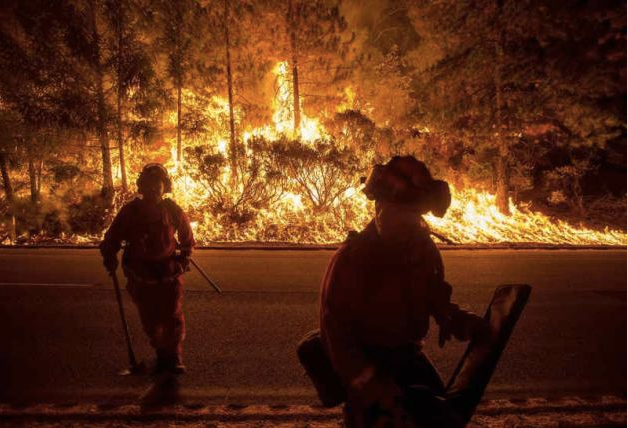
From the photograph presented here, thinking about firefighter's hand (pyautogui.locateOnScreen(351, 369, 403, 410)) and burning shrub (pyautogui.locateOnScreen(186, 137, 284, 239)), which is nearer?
firefighter's hand (pyautogui.locateOnScreen(351, 369, 403, 410))

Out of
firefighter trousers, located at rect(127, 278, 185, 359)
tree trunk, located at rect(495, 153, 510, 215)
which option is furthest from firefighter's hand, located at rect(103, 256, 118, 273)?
tree trunk, located at rect(495, 153, 510, 215)

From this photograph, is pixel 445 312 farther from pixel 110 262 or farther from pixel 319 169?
pixel 319 169

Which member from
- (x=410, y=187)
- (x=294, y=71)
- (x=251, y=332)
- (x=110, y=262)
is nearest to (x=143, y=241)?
(x=110, y=262)

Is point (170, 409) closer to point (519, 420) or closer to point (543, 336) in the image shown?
point (519, 420)

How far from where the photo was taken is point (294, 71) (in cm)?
1831

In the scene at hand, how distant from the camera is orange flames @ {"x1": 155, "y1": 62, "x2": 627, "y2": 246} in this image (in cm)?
1430

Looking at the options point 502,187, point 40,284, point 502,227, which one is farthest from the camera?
point 502,187

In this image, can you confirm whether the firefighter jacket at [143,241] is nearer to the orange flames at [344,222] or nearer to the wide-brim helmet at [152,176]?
the wide-brim helmet at [152,176]

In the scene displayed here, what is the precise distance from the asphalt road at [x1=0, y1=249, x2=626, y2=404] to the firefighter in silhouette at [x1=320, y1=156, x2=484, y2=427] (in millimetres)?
2080

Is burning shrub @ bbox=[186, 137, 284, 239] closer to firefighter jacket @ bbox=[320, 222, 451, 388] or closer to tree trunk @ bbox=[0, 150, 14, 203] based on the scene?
tree trunk @ bbox=[0, 150, 14, 203]

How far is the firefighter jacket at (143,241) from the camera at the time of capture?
4363 mm

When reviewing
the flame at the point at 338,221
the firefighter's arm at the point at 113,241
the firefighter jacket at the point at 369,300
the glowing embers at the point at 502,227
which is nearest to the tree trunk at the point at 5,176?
the flame at the point at 338,221

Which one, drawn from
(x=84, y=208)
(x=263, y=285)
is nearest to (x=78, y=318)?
(x=263, y=285)

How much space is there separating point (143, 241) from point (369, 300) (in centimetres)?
284
